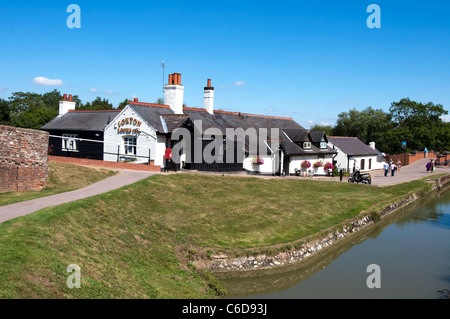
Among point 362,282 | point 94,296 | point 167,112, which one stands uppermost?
point 167,112

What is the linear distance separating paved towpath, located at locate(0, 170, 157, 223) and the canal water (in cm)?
662

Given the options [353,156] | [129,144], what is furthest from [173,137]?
[353,156]

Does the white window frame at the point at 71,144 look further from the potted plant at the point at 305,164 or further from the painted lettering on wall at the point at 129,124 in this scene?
the potted plant at the point at 305,164

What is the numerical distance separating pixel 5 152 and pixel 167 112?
14383 millimetres

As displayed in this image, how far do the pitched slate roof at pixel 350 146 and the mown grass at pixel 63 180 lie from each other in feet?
92.8

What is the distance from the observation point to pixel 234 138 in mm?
31391

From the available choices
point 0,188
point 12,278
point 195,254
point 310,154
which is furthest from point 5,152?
point 310,154

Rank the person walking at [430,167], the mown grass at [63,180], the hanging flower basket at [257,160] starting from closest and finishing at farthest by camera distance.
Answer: the mown grass at [63,180]
the hanging flower basket at [257,160]
the person walking at [430,167]

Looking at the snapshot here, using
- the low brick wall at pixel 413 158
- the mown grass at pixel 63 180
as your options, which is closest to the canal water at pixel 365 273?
the mown grass at pixel 63 180

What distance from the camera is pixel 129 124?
28.5 metres

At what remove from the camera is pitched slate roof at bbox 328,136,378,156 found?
1741 inches

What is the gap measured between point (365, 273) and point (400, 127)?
57.3m

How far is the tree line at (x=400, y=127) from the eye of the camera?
62.7m
